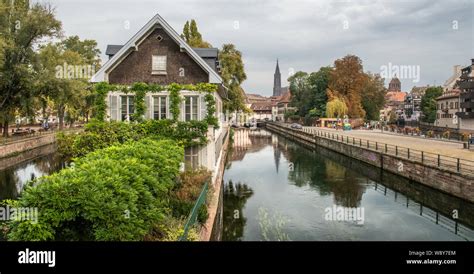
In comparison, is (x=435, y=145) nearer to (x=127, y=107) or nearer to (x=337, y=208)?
(x=337, y=208)

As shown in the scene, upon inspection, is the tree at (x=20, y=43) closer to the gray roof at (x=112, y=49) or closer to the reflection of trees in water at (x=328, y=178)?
the gray roof at (x=112, y=49)

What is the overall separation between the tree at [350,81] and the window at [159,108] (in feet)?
210

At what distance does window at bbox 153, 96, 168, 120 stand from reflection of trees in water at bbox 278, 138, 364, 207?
1168 cm

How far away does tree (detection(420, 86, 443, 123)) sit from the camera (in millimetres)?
87000

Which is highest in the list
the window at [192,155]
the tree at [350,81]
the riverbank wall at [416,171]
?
the tree at [350,81]

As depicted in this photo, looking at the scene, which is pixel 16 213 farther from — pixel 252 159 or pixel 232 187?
pixel 252 159

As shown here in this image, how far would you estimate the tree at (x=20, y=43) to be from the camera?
40125 mm

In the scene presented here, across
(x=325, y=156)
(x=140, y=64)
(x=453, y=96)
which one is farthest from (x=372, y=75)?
(x=140, y=64)

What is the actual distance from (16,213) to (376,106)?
92.8 meters

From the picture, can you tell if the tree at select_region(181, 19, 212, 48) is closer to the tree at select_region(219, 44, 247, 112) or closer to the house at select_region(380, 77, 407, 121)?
the tree at select_region(219, 44, 247, 112)

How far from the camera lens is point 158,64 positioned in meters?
21.7

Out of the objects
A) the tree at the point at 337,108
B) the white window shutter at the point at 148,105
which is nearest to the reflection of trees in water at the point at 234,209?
the white window shutter at the point at 148,105

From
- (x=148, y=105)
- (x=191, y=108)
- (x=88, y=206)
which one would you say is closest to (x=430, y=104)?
(x=191, y=108)

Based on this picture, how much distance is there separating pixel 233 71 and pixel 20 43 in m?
25.6
